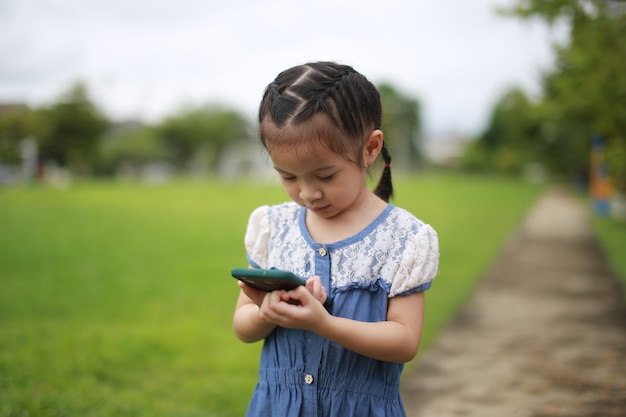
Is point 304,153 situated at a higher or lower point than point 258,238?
higher

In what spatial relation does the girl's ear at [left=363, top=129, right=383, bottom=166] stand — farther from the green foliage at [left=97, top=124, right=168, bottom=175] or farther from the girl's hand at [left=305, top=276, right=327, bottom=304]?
the green foliage at [left=97, top=124, right=168, bottom=175]

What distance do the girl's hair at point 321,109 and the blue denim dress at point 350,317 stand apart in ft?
0.85

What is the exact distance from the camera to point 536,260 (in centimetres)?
967

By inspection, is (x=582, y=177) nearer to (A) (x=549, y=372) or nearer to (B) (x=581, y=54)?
(B) (x=581, y=54)

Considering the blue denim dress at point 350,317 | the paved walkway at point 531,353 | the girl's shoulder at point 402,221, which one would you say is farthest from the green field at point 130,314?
the girl's shoulder at point 402,221

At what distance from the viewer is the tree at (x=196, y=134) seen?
60.3 meters

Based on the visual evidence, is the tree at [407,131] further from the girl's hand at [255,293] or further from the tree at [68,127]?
the girl's hand at [255,293]

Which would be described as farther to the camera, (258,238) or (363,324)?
(258,238)

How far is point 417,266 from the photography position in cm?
175

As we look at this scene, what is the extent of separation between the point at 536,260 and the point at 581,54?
11.9 feet

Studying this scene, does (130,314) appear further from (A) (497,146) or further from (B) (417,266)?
(A) (497,146)

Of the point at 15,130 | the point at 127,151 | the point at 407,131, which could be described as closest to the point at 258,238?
the point at 15,130

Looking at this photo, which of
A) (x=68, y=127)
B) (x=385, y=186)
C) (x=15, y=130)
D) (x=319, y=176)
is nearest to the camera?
→ (x=319, y=176)

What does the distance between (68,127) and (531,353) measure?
40.6m
